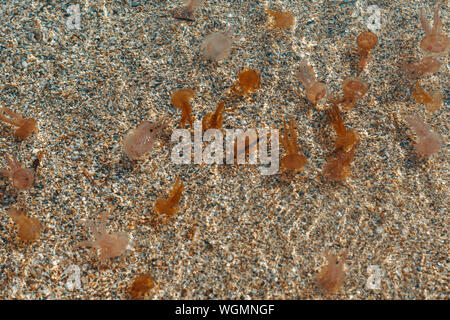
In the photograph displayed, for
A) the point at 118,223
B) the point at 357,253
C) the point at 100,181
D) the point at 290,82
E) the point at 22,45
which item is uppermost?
the point at 22,45

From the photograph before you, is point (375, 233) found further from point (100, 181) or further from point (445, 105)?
point (100, 181)

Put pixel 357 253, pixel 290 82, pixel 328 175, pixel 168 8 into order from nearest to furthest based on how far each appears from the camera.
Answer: pixel 357 253 < pixel 328 175 < pixel 290 82 < pixel 168 8

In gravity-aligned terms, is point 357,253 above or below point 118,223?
below

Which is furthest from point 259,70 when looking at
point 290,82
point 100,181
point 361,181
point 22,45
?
point 22,45

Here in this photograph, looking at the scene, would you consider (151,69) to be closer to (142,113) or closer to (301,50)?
(142,113)

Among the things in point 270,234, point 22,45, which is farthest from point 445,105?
point 22,45

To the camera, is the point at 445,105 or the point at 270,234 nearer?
the point at 270,234

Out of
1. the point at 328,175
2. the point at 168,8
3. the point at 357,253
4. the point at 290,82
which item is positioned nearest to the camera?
the point at 357,253
